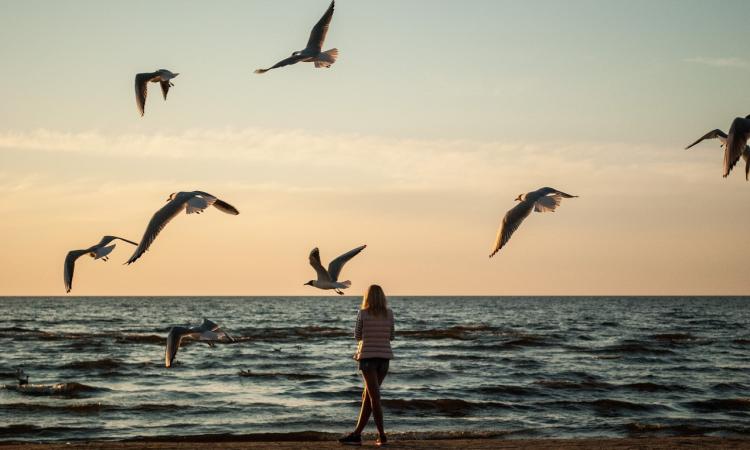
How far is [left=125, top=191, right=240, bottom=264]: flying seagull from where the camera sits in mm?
10492

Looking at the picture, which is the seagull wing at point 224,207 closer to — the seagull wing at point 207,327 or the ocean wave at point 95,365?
the seagull wing at point 207,327

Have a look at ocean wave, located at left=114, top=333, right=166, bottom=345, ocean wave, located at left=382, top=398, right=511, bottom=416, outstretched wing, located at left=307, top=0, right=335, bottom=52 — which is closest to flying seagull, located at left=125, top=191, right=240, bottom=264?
outstretched wing, located at left=307, top=0, right=335, bottom=52

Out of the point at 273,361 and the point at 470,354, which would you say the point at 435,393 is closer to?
the point at 273,361

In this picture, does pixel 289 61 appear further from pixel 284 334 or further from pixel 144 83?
pixel 284 334

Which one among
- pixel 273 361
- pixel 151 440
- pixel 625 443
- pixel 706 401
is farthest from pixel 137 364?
pixel 625 443

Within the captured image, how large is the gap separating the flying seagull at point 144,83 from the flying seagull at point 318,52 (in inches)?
81.5

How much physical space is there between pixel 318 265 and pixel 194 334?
7.42 ft

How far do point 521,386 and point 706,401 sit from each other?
3.76m

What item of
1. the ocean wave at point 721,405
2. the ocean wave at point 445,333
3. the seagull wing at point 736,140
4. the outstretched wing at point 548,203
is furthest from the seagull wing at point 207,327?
the ocean wave at point 445,333

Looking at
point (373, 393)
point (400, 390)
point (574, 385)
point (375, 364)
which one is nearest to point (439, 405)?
point (400, 390)

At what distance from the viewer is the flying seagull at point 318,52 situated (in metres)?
12.5

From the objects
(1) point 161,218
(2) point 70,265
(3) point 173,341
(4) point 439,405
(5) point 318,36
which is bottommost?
(4) point 439,405

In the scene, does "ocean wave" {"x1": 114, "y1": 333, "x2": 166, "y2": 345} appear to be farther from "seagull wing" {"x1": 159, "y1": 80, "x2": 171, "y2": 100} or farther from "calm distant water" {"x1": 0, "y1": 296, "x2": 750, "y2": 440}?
"seagull wing" {"x1": 159, "y1": 80, "x2": 171, "y2": 100}

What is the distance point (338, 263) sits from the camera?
1172 centimetres
